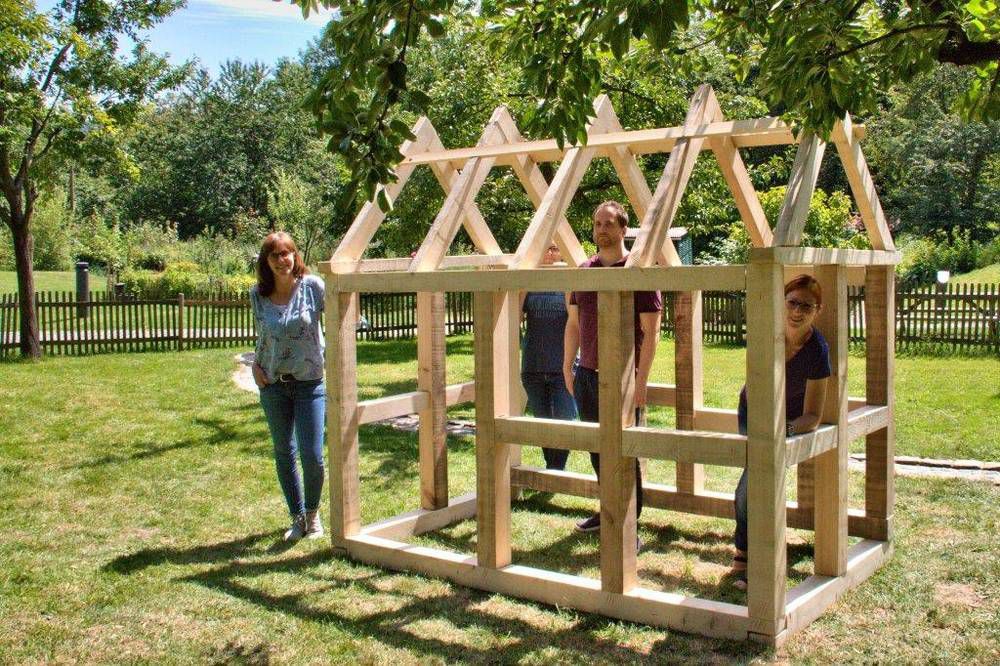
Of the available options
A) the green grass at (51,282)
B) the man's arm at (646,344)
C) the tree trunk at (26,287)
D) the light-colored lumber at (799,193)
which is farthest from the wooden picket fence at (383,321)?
the light-colored lumber at (799,193)

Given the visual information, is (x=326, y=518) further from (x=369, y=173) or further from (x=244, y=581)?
(x=369, y=173)

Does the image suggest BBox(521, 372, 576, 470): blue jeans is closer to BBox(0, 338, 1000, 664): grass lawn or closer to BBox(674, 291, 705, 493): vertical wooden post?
BBox(0, 338, 1000, 664): grass lawn

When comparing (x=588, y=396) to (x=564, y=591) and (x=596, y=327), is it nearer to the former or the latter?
(x=596, y=327)

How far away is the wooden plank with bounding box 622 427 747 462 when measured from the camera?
3975mm

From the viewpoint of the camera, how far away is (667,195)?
171 inches

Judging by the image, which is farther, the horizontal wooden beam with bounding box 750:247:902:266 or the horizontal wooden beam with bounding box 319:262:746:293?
the horizontal wooden beam with bounding box 319:262:746:293

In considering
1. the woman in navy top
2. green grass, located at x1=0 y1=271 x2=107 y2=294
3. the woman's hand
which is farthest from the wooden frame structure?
green grass, located at x1=0 y1=271 x2=107 y2=294

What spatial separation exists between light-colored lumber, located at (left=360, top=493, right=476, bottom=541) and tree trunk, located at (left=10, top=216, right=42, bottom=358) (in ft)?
40.0

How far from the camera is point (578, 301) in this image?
549cm

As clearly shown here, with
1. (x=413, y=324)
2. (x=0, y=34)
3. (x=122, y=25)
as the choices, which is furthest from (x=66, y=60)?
(x=413, y=324)

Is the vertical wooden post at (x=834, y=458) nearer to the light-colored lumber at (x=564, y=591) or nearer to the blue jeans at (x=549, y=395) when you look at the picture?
the light-colored lumber at (x=564, y=591)

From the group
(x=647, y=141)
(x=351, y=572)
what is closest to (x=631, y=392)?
(x=647, y=141)

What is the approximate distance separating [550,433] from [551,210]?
114 centimetres

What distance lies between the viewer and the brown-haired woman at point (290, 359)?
5.48 meters
